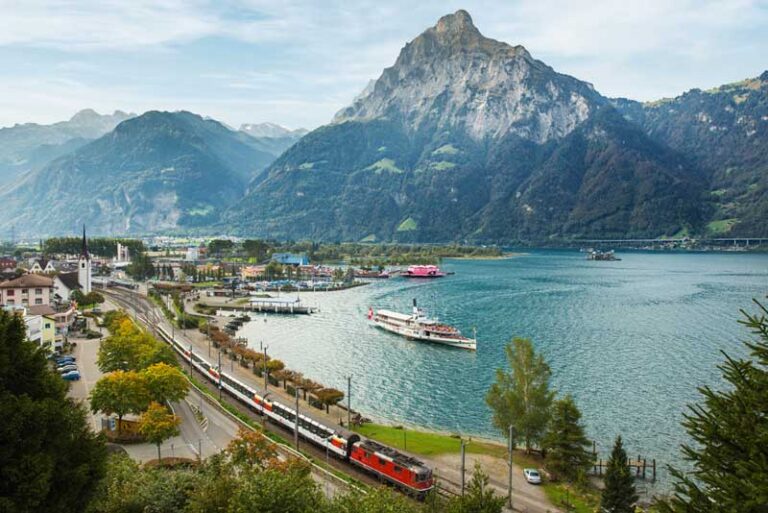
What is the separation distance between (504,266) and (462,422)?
153940mm

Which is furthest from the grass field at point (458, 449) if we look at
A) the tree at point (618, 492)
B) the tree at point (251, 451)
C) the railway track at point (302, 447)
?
the tree at point (251, 451)

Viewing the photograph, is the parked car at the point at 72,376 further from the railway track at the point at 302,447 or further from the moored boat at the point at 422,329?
the moored boat at the point at 422,329

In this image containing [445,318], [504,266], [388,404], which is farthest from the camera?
[504,266]

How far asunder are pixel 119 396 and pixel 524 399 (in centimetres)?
2660

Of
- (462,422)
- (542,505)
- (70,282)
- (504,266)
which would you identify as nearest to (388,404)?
(462,422)

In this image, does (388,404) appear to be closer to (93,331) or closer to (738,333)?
(93,331)

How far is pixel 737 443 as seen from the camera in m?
11.1

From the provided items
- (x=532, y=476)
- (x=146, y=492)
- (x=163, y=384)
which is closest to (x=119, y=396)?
(x=163, y=384)

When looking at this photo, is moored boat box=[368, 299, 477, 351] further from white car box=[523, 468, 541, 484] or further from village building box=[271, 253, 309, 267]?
village building box=[271, 253, 309, 267]

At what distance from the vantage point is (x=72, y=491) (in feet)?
55.2

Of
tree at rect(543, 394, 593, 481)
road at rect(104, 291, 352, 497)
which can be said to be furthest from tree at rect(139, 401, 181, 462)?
tree at rect(543, 394, 593, 481)

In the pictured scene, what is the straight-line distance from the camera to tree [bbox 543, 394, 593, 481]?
3334 centimetres

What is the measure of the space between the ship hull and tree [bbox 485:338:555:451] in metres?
36.3

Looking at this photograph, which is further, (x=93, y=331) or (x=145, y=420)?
(x=93, y=331)
